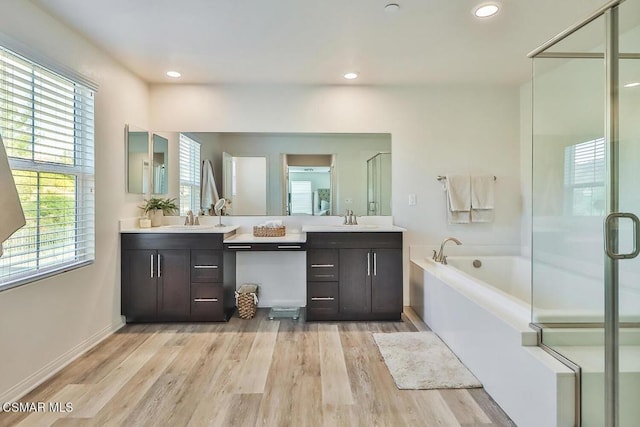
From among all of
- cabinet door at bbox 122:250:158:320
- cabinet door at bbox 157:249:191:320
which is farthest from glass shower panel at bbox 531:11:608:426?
cabinet door at bbox 122:250:158:320

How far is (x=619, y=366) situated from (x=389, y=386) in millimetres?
1125

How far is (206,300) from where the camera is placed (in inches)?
122

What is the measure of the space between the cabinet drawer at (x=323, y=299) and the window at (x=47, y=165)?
182 cm

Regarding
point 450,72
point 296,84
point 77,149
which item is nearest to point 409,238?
point 450,72

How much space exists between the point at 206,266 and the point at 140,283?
1.98 feet

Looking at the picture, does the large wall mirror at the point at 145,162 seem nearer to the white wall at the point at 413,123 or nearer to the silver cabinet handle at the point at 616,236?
the white wall at the point at 413,123

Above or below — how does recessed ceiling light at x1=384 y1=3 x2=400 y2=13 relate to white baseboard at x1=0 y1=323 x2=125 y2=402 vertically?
above

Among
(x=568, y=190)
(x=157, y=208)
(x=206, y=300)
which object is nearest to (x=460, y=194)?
(x=568, y=190)

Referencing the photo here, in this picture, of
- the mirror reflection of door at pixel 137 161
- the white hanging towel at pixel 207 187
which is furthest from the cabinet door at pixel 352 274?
the mirror reflection of door at pixel 137 161

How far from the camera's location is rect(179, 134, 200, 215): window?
11.8 ft

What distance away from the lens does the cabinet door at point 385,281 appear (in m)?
3.15

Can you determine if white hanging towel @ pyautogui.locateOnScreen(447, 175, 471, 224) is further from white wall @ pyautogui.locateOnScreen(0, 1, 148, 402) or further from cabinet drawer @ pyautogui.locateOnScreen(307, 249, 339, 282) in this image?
white wall @ pyautogui.locateOnScreen(0, 1, 148, 402)

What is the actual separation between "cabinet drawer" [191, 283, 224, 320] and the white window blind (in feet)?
3.65

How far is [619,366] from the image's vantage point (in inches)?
61.0
